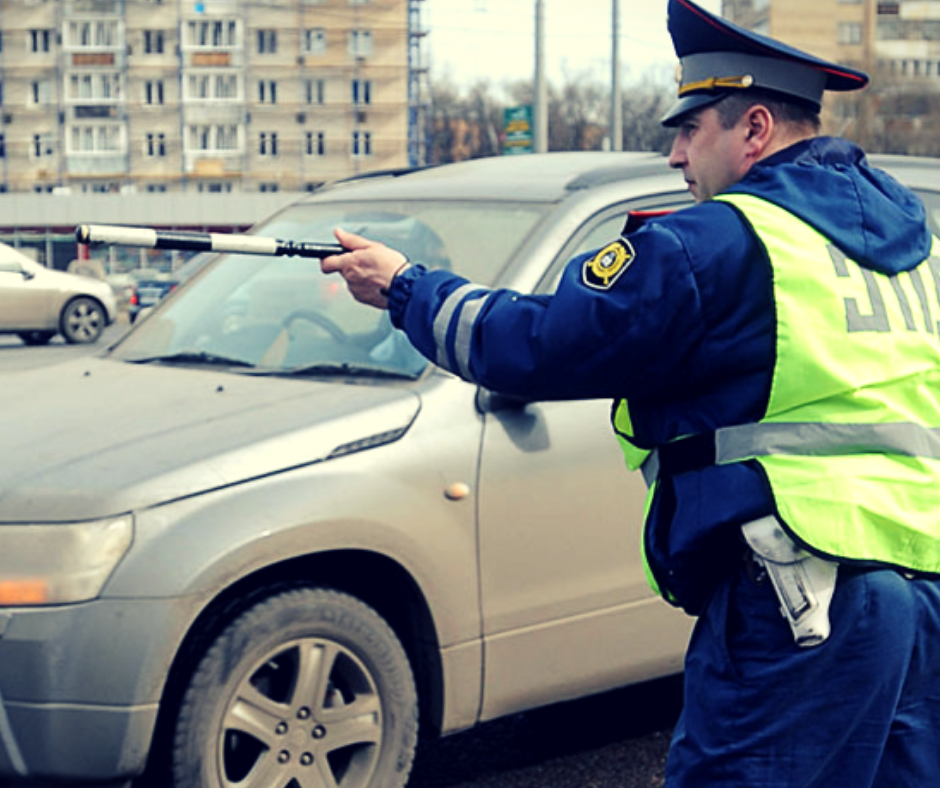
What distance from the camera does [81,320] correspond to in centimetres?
2412

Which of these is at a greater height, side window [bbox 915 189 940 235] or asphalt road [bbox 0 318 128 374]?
side window [bbox 915 189 940 235]

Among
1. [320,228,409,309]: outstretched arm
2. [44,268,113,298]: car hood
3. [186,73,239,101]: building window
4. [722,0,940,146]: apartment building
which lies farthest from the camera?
[722,0,940,146]: apartment building

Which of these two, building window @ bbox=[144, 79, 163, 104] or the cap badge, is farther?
building window @ bbox=[144, 79, 163, 104]

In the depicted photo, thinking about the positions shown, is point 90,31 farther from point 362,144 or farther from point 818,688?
point 818,688

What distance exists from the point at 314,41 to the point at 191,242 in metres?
102

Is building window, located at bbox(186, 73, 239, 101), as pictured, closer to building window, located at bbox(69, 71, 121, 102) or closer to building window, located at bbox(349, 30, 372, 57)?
building window, located at bbox(69, 71, 121, 102)

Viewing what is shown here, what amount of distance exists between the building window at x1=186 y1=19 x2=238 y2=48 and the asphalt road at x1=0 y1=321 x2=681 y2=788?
98.0m

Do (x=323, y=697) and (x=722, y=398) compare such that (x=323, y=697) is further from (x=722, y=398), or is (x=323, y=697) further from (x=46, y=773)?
(x=722, y=398)

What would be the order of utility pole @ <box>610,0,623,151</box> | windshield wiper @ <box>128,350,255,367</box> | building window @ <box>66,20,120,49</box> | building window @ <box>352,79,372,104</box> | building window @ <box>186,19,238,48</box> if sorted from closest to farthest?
windshield wiper @ <box>128,350,255,367</box> → utility pole @ <box>610,0,623,151</box> → building window @ <box>186,19,238,48</box> → building window @ <box>66,20,120,49</box> → building window @ <box>352,79,372,104</box>

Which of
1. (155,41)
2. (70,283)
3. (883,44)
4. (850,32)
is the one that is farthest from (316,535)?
(883,44)

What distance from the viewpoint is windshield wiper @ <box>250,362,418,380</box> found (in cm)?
423

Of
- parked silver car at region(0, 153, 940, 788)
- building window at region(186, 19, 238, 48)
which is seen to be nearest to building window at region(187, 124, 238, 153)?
building window at region(186, 19, 238, 48)

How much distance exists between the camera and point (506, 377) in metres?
2.44

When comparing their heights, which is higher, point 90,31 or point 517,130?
point 90,31
